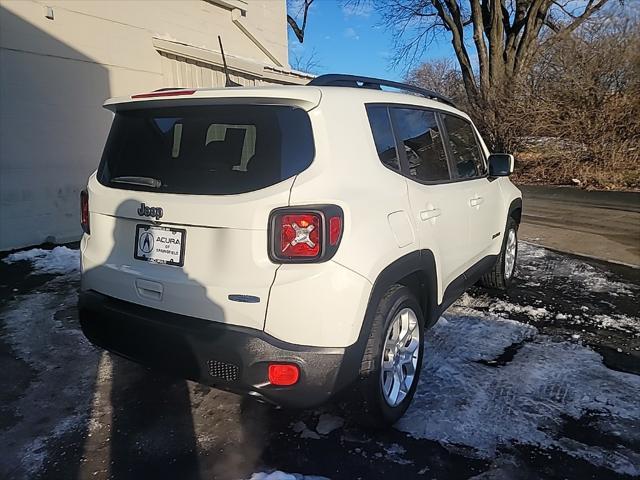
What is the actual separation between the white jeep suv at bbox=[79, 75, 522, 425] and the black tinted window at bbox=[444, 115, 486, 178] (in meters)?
0.85

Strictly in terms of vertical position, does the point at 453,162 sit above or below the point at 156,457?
above

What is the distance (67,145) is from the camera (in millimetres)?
7316

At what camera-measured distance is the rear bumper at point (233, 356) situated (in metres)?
2.17

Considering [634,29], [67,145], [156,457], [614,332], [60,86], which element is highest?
[634,29]

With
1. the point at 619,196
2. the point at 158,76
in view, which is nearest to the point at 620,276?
the point at 619,196

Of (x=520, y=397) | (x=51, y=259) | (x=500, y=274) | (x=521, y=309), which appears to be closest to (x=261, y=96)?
(x=520, y=397)

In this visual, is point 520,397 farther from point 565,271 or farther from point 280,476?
point 565,271

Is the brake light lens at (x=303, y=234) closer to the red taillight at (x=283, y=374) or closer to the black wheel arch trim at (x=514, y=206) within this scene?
the red taillight at (x=283, y=374)

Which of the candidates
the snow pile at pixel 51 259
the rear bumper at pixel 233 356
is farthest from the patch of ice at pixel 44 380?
the snow pile at pixel 51 259

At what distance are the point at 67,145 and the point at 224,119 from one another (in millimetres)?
5929

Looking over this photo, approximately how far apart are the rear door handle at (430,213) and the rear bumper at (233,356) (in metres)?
0.98

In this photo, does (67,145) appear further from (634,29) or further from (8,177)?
(634,29)

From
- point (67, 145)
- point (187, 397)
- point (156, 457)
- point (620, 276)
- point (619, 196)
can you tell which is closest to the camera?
point (156, 457)

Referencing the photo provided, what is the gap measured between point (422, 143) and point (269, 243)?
1.52 metres
